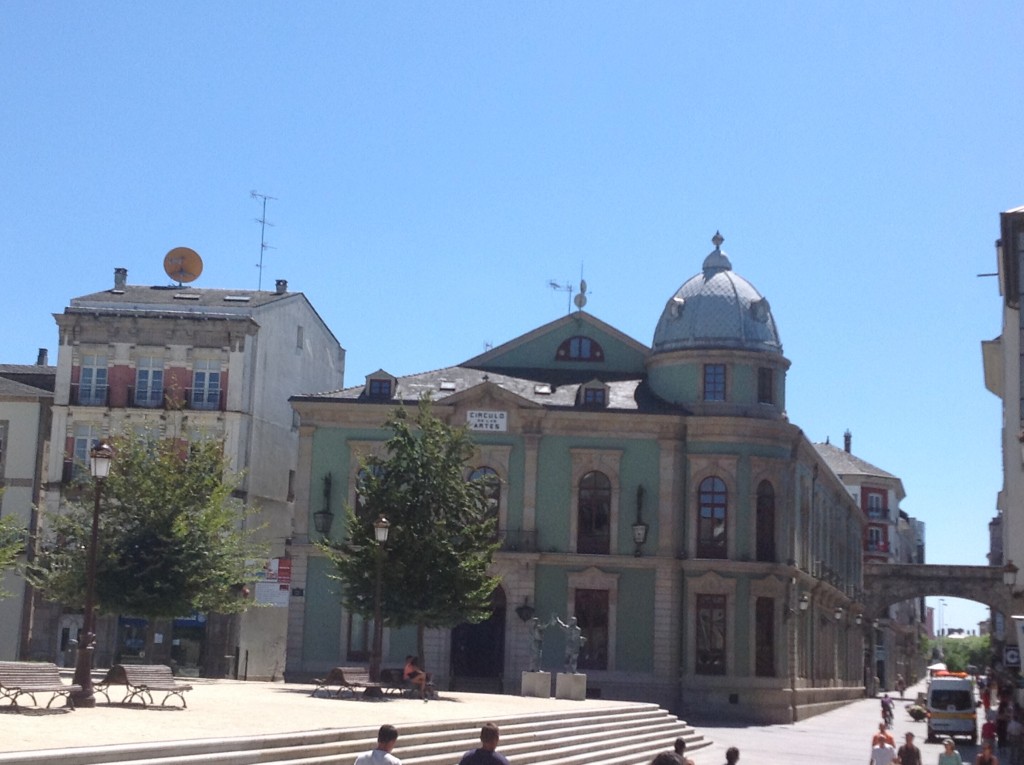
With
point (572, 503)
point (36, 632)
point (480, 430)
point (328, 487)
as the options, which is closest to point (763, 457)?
point (572, 503)

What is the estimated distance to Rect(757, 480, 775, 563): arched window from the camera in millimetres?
46031

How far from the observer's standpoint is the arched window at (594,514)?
150 feet

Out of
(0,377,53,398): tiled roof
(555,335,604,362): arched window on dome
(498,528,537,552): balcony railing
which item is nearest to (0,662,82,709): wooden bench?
(498,528,537,552): balcony railing

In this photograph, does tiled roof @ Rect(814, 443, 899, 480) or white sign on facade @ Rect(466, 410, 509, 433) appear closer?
white sign on facade @ Rect(466, 410, 509, 433)

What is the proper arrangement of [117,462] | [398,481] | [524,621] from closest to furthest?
[398,481]
[117,462]
[524,621]

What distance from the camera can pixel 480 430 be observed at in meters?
45.8

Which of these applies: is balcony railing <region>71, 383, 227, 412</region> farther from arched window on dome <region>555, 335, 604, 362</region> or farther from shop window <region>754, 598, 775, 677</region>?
shop window <region>754, 598, 775, 677</region>

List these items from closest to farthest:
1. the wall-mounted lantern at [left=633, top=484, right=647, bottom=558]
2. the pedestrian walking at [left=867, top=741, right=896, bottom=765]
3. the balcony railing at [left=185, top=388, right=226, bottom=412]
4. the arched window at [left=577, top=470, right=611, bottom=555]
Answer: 1. the pedestrian walking at [left=867, top=741, right=896, bottom=765]
2. the wall-mounted lantern at [left=633, top=484, right=647, bottom=558]
3. the arched window at [left=577, top=470, right=611, bottom=555]
4. the balcony railing at [left=185, top=388, right=226, bottom=412]

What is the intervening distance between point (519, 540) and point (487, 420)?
391 centimetres

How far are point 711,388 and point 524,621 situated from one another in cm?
972

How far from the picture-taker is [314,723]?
21.1 m

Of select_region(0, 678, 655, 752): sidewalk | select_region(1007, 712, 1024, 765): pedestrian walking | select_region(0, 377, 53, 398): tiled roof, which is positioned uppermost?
select_region(0, 377, 53, 398): tiled roof

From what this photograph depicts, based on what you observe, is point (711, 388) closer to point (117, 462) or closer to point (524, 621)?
point (524, 621)

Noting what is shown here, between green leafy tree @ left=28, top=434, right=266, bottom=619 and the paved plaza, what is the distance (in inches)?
151
